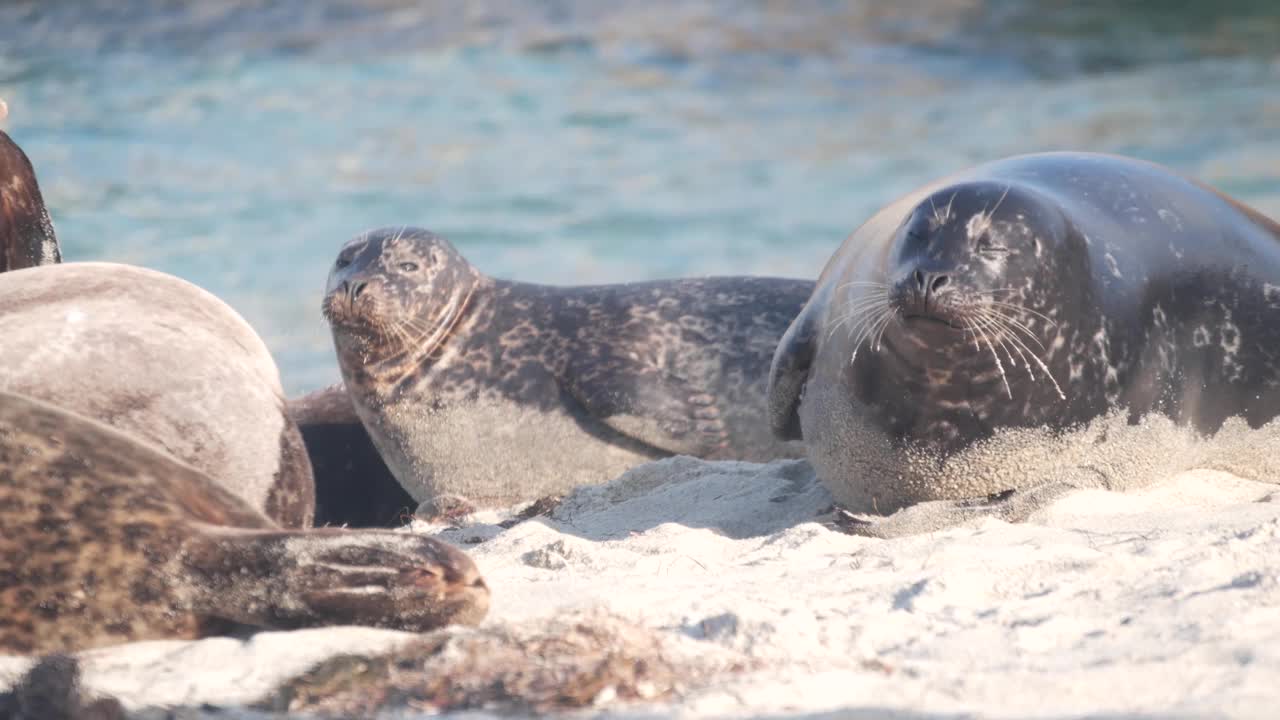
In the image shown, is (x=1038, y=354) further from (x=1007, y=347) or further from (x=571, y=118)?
A: (x=571, y=118)

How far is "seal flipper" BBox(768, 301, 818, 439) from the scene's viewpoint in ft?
17.4

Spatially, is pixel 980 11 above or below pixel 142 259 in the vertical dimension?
above

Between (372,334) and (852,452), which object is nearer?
(852,452)

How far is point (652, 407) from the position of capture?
682 centimetres

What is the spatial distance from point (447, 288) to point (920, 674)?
450cm

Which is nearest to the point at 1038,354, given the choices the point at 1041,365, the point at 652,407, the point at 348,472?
the point at 1041,365

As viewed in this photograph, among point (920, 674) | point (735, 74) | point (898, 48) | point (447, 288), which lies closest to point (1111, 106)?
point (898, 48)

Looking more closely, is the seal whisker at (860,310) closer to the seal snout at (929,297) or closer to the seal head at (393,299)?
the seal snout at (929,297)

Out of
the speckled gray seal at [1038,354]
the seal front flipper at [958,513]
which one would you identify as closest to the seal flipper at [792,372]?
the speckled gray seal at [1038,354]

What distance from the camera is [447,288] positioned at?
289 inches

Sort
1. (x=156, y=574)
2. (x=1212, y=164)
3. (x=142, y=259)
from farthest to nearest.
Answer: (x=1212, y=164) → (x=142, y=259) → (x=156, y=574)

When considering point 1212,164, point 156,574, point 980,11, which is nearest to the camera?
point 156,574

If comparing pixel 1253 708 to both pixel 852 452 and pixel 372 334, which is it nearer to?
pixel 852 452

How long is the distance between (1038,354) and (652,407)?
2.45 metres
